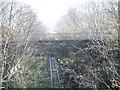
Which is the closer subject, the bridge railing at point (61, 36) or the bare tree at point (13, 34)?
the bare tree at point (13, 34)

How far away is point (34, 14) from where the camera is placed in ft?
16.9

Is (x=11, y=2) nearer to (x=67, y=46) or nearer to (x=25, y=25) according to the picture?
(x=25, y=25)

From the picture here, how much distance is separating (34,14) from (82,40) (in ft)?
5.76

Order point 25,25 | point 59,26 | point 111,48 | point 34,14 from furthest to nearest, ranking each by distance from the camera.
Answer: point 59,26, point 34,14, point 25,25, point 111,48

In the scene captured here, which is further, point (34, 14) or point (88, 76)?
point (34, 14)

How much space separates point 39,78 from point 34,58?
75 centimetres

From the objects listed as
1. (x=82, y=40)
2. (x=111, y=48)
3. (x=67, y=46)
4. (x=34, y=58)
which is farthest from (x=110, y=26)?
(x=34, y=58)

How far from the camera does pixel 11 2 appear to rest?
4.21 m

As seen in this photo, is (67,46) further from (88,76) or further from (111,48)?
(111,48)

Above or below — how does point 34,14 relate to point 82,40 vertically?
above

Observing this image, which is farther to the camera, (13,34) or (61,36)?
(61,36)

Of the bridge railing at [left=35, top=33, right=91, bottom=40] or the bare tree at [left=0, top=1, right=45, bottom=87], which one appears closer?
the bare tree at [left=0, top=1, right=45, bottom=87]

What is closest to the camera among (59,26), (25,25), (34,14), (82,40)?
(25,25)

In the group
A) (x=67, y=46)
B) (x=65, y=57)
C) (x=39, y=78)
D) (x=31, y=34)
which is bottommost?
(x=39, y=78)
